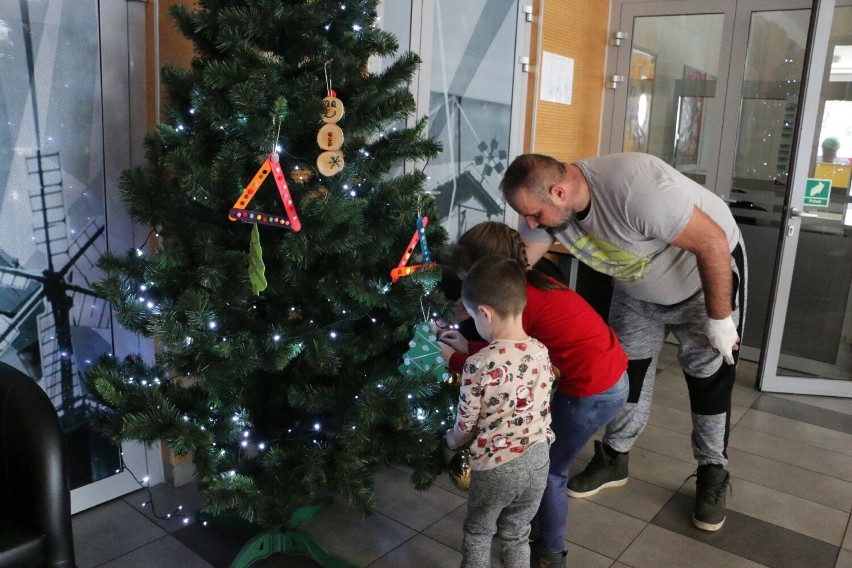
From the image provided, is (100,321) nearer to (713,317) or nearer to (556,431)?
(556,431)

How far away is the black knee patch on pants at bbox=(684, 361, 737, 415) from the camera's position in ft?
8.07

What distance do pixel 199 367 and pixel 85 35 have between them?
3.77ft

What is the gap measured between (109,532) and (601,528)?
5.33 feet

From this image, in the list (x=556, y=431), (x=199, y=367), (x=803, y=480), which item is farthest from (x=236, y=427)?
(x=803, y=480)

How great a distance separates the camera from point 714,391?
2.48m

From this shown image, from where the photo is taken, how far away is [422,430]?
78.3 inches

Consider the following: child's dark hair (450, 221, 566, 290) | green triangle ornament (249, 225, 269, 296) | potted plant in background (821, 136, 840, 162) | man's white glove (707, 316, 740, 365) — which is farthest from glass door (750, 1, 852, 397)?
green triangle ornament (249, 225, 269, 296)

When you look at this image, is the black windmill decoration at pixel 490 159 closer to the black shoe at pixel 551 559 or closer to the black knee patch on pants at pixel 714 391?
the black knee patch on pants at pixel 714 391

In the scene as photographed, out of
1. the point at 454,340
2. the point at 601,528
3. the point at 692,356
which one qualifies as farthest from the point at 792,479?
the point at 454,340

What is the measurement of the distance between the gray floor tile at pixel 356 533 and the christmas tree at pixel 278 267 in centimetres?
37

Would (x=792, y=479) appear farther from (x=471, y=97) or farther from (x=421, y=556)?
(x=471, y=97)

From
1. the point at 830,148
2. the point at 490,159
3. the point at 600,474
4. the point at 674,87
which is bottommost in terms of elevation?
the point at 600,474

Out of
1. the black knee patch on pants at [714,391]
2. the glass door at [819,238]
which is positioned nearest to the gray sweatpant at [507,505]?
the black knee patch on pants at [714,391]

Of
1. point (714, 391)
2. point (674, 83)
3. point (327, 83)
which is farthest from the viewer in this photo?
point (674, 83)
